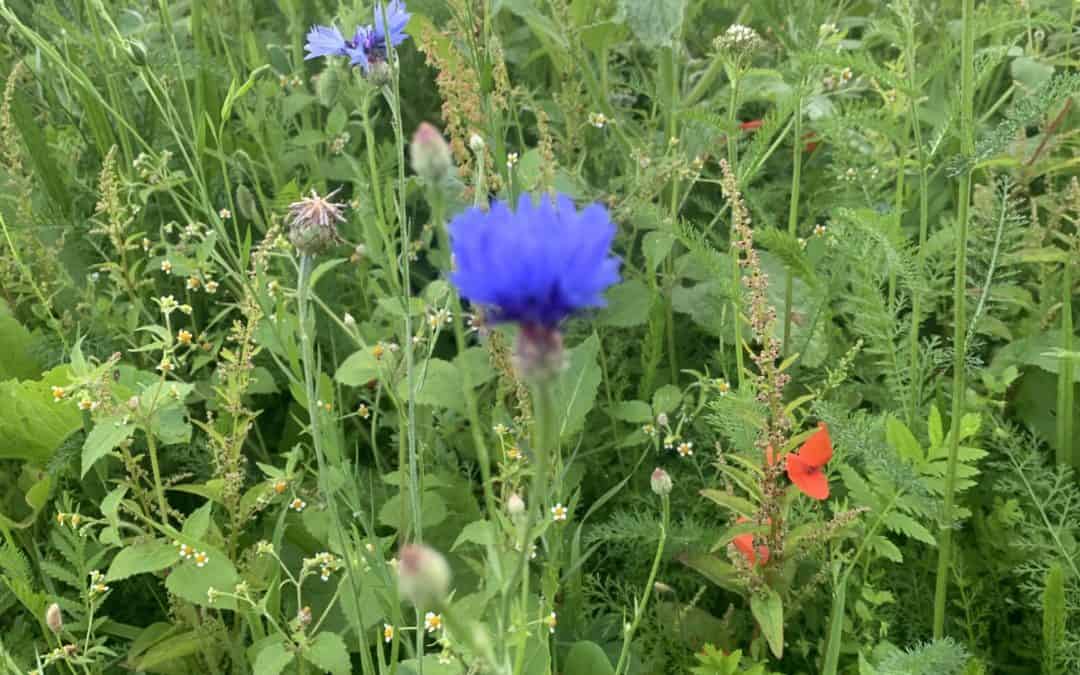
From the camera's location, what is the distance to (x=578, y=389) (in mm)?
1362

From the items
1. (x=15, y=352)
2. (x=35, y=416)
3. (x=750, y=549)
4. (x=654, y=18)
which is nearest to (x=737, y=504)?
(x=750, y=549)

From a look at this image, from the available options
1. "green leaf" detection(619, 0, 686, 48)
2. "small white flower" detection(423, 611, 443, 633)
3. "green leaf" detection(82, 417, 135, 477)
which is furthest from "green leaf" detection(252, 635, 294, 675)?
"green leaf" detection(619, 0, 686, 48)

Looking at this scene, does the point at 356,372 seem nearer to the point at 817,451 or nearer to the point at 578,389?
the point at 578,389

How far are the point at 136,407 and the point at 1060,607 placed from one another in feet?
3.68

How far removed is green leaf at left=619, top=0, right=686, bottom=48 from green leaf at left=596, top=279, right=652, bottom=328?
0.37 metres

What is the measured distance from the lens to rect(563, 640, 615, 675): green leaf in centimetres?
122

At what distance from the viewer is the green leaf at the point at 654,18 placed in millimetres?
1533

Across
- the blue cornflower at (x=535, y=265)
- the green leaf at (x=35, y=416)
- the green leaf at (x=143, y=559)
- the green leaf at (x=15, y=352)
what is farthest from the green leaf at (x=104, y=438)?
the blue cornflower at (x=535, y=265)

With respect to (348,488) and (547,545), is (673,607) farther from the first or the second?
(348,488)

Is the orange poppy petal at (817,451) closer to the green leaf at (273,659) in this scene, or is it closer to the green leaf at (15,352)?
the green leaf at (273,659)

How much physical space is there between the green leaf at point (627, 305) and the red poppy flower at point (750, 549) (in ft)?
1.23

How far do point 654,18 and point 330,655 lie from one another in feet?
3.34

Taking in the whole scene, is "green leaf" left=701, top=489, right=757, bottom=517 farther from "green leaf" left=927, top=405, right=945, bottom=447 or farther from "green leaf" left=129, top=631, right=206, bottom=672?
"green leaf" left=129, top=631, right=206, bottom=672

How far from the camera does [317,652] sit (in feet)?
3.88
